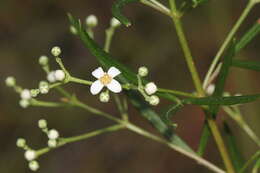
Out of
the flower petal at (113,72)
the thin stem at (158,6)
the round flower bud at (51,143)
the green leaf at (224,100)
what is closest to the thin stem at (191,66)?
the thin stem at (158,6)

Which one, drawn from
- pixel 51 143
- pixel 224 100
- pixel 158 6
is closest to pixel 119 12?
pixel 158 6

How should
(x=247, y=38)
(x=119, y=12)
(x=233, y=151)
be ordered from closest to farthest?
1. (x=119, y=12)
2. (x=247, y=38)
3. (x=233, y=151)

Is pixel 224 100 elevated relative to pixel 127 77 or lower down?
lower down

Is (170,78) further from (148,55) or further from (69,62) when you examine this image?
(69,62)

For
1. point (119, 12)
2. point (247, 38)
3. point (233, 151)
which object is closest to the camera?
point (119, 12)

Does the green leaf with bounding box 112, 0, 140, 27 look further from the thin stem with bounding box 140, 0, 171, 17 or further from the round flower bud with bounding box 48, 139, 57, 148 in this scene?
the round flower bud with bounding box 48, 139, 57, 148

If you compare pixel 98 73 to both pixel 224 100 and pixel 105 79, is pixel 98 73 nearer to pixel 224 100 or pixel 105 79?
pixel 105 79

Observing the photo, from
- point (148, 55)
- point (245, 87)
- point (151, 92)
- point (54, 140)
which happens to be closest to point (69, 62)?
point (148, 55)
